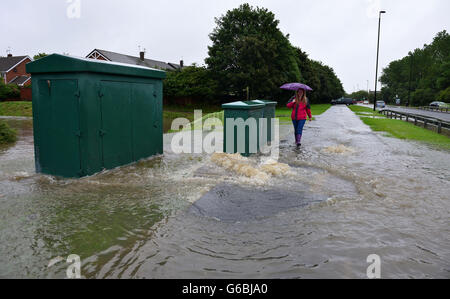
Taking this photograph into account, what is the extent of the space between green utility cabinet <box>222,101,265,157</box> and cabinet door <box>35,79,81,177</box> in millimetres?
3201

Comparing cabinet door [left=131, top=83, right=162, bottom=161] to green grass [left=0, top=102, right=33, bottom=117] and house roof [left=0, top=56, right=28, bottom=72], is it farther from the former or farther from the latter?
house roof [left=0, top=56, right=28, bottom=72]

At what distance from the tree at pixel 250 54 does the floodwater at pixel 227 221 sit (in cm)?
3466

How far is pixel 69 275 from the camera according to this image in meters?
2.96

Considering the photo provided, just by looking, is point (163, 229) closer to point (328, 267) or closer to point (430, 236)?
point (328, 267)

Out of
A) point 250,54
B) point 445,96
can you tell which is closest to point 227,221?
point 250,54

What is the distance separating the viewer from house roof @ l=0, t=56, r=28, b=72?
61.7 meters

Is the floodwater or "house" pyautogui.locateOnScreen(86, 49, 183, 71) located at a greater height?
"house" pyautogui.locateOnScreen(86, 49, 183, 71)

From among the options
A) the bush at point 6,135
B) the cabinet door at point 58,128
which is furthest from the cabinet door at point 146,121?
the bush at point 6,135

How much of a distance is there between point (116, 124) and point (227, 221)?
3445mm

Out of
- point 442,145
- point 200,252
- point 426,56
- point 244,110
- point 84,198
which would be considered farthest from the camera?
point 426,56

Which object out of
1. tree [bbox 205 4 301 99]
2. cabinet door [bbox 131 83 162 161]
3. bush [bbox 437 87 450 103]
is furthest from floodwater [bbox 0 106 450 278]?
bush [bbox 437 87 450 103]

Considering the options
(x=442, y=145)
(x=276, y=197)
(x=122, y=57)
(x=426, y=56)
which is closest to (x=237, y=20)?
(x=122, y=57)

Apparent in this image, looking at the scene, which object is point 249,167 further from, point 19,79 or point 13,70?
point 13,70
